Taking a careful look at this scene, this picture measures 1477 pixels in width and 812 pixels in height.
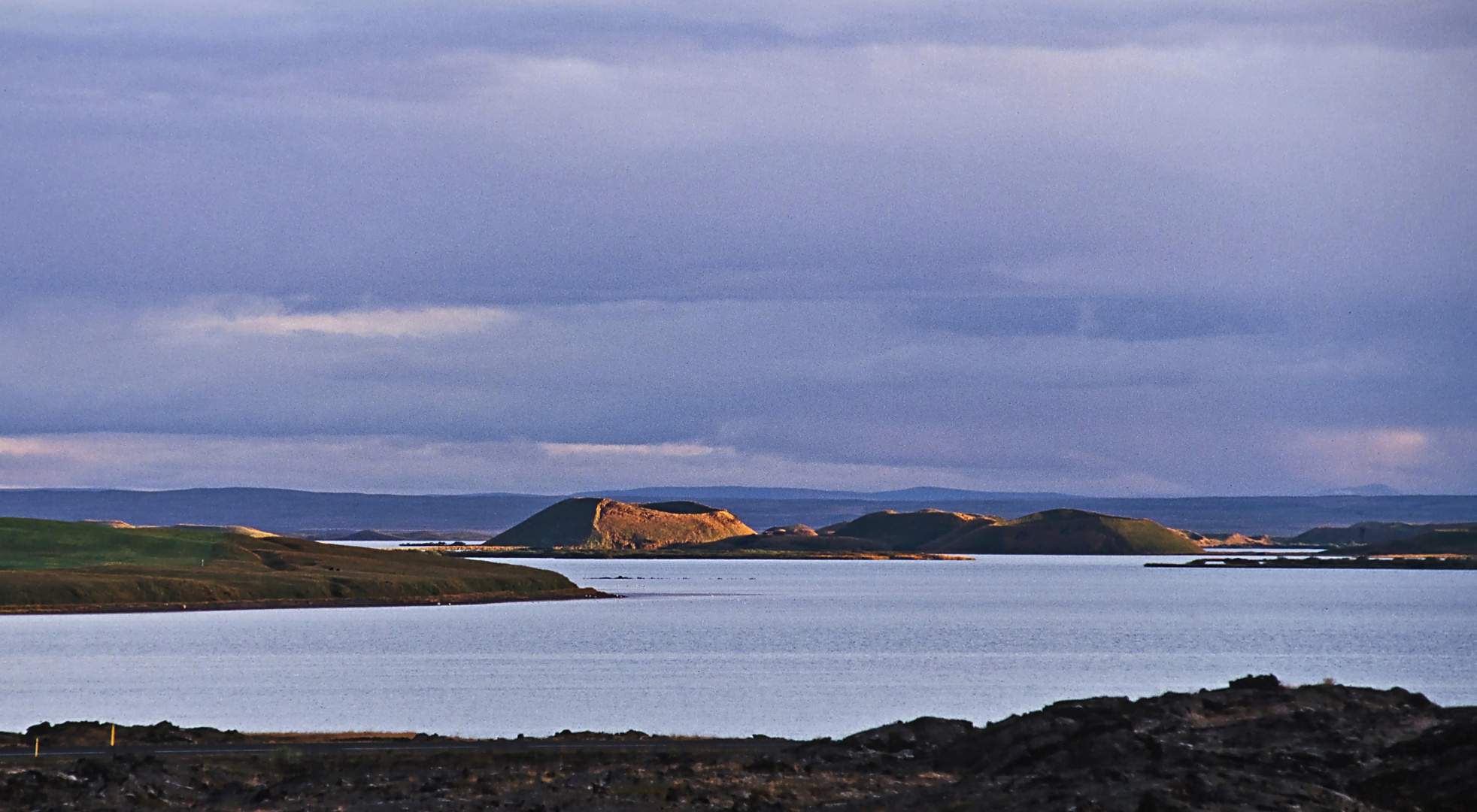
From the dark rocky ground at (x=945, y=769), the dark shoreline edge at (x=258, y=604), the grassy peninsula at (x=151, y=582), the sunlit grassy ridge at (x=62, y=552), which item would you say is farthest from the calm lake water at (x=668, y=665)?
the dark rocky ground at (x=945, y=769)

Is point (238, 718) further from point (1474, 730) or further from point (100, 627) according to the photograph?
point (100, 627)

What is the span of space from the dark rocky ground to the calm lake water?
1912cm

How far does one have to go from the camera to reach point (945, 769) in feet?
151

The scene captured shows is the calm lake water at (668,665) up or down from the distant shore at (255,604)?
down

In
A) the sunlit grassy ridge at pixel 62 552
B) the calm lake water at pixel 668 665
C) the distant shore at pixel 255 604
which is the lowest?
the calm lake water at pixel 668 665

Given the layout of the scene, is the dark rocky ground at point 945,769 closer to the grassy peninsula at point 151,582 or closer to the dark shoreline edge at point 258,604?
the dark shoreline edge at point 258,604

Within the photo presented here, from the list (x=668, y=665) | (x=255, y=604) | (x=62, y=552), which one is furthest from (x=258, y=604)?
(x=668, y=665)

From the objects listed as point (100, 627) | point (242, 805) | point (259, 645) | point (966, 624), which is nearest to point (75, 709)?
point (242, 805)

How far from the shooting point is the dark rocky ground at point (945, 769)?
38.6 m

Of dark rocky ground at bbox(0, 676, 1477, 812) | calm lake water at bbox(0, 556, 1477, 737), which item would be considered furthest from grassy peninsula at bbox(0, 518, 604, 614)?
dark rocky ground at bbox(0, 676, 1477, 812)

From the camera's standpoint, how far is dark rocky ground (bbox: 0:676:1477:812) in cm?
3859

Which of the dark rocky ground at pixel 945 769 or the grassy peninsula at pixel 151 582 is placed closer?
the dark rocky ground at pixel 945 769

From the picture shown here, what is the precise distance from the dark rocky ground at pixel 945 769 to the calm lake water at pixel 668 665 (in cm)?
1912

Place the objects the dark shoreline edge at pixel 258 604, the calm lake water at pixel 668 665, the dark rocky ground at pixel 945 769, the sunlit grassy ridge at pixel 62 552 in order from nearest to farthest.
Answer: the dark rocky ground at pixel 945 769 → the calm lake water at pixel 668 665 → the dark shoreline edge at pixel 258 604 → the sunlit grassy ridge at pixel 62 552
